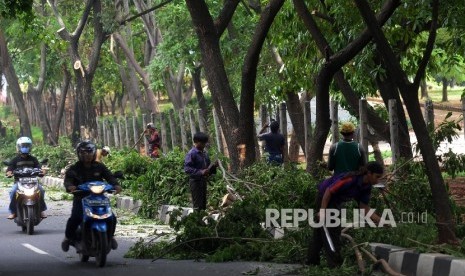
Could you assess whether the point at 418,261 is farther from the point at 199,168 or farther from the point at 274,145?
the point at 274,145

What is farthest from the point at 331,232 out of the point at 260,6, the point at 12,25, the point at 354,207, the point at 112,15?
the point at 12,25

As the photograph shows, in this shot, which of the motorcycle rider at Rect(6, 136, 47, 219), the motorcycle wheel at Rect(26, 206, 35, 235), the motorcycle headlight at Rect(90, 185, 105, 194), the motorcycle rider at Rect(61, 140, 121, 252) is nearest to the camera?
the motorcycle headlight at Rect(90, 185, 105, 194)

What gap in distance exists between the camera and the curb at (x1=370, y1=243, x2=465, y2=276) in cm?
1095

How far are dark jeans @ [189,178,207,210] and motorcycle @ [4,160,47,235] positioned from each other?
2849mm

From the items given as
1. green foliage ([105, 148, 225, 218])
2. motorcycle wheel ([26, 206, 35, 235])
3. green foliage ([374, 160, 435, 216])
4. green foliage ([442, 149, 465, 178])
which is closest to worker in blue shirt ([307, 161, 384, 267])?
green foliage ([374, 160, 435, 216])

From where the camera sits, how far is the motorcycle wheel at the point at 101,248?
13703 mm

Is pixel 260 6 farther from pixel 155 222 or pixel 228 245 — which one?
pixel 228 245

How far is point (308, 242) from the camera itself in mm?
13500

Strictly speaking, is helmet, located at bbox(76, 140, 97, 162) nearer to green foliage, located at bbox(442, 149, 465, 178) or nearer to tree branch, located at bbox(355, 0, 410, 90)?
tree branch, located at bbox(355, 0, 410, 90)

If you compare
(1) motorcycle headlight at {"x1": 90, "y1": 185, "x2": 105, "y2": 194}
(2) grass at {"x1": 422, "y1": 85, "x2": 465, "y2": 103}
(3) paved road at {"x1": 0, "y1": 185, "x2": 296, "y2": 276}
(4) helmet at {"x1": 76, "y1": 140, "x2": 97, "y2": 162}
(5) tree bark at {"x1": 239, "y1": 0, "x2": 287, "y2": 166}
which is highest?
(2) grass at {"x1": 422, "y1": 85, "x2": 465, "y2": 103}

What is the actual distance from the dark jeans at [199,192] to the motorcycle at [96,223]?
167 inches

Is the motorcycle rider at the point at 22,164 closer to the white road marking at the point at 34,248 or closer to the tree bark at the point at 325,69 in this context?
the white road marking at the point at 34,248

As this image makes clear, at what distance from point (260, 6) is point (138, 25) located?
74.5ft

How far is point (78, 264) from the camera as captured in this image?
14289 mm
